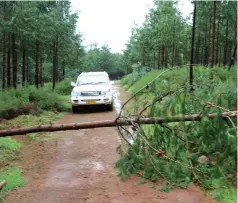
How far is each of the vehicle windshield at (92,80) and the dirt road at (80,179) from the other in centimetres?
600

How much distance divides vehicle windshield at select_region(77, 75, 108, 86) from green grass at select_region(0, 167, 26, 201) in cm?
859

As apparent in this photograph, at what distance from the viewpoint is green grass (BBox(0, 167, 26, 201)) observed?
6.13m

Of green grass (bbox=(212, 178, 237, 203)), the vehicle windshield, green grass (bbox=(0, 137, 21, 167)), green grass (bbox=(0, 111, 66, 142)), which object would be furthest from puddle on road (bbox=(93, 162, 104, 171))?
the vehicle windshield

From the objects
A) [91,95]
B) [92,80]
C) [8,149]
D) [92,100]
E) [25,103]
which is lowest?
[8,149]

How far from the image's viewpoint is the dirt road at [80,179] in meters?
5.65

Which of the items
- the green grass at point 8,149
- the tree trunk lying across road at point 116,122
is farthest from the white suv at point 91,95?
the tree trunk lying across road at point 116,122

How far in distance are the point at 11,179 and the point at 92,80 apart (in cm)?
952

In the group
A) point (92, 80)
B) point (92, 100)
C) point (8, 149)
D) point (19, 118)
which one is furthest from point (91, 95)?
point (8, 149)

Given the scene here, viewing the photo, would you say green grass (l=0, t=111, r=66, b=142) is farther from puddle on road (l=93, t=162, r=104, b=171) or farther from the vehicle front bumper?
puddle on road (l=93, t=162, r=104, b=171)

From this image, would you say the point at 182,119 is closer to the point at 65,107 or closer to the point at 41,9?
the point at 65,107

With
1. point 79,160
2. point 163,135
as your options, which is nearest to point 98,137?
point 79,160

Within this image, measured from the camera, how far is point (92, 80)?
51.5ft

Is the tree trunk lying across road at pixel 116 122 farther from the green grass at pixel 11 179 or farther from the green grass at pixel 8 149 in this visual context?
the green grass at pixel 8 149

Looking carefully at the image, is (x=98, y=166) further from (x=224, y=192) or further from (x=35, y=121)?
(x=35, y=121)
